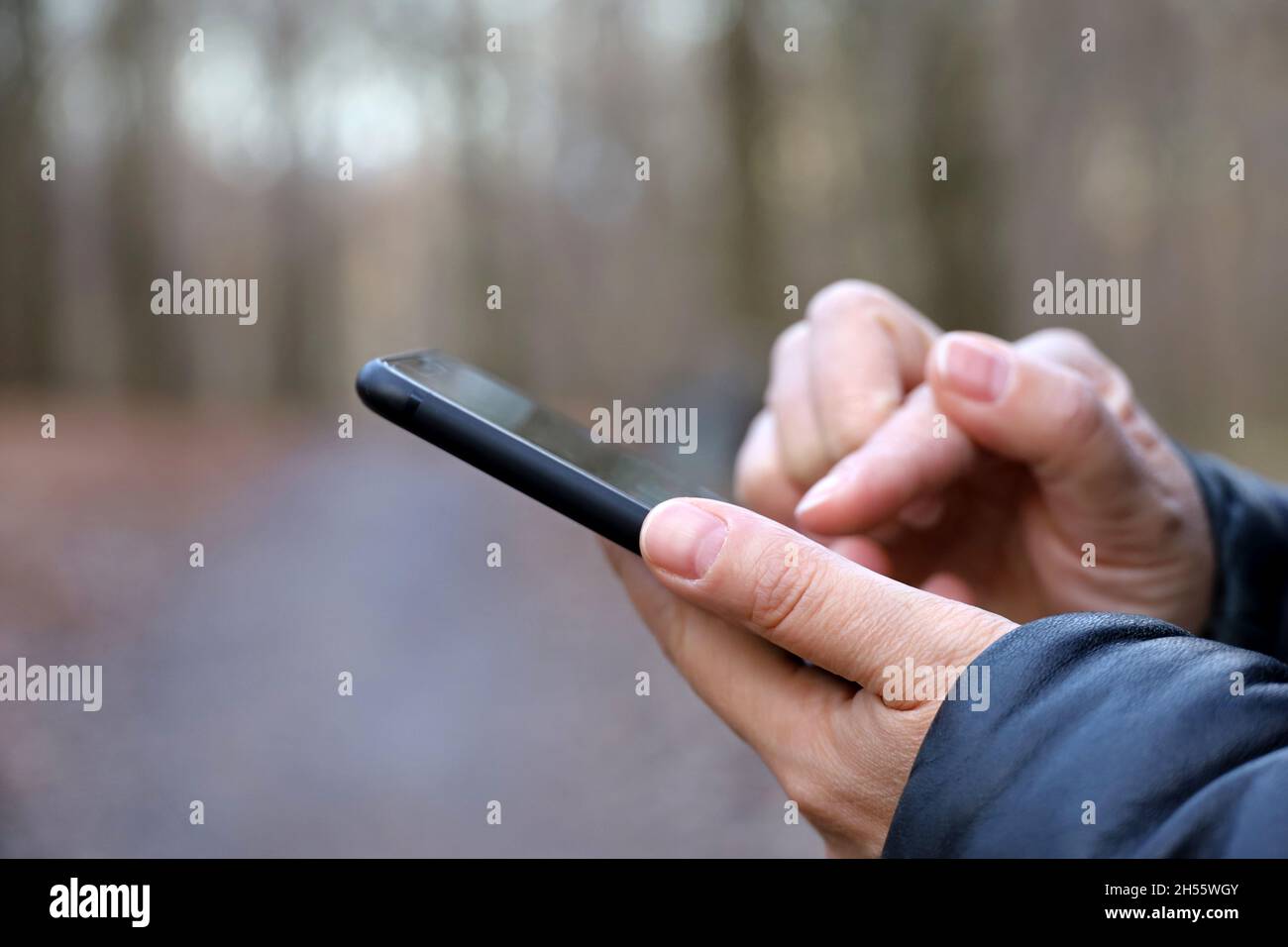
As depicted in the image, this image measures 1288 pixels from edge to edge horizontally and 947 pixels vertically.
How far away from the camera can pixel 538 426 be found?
151 centimetres

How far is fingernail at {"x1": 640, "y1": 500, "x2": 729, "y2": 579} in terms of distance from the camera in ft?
4.01

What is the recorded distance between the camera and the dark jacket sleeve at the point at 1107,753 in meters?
0.90

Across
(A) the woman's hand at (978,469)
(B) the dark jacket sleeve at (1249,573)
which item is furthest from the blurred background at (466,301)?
(B) the dark jacket sleeve at (1249,573)

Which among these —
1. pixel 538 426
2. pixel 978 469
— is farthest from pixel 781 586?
pixel 978 469

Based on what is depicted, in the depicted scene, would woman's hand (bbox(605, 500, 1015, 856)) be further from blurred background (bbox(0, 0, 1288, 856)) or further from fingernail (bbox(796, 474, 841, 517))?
blurred background (bbox(0, 0, 1288, 856))

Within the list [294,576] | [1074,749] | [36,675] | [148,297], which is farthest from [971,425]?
[148,297]

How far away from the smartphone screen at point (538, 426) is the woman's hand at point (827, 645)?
137 millimetres

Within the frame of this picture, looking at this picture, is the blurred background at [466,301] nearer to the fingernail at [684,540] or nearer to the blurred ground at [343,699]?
the blurred ground at [343,699]

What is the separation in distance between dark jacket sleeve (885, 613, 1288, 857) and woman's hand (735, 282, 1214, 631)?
2.35 ft

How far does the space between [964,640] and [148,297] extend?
19.4m

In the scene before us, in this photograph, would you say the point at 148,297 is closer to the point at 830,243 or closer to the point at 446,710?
the point at 830,243

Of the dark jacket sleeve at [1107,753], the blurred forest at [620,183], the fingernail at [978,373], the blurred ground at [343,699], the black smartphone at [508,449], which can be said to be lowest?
the blurred ground at [343,699]

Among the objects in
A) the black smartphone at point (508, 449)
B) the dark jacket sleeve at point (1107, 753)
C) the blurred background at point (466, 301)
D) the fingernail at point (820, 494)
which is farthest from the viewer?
the blurred background at point (466, 301)
